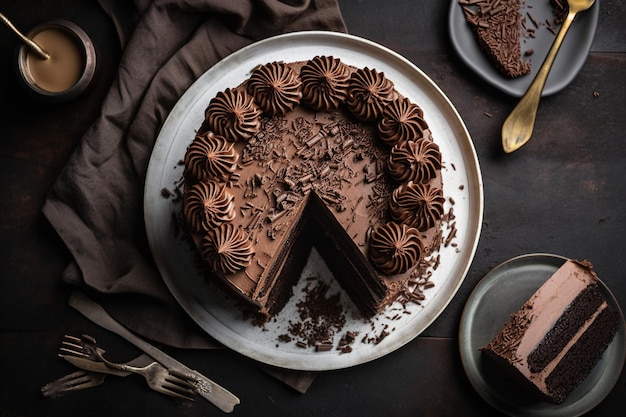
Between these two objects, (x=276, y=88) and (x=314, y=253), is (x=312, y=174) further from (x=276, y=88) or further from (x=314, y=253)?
(x=314, y=253)

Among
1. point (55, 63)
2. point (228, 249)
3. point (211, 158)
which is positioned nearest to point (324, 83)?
point (211, 158)

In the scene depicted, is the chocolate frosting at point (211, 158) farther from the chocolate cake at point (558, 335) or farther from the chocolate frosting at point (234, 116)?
the chocolate cake at point (558, 335)

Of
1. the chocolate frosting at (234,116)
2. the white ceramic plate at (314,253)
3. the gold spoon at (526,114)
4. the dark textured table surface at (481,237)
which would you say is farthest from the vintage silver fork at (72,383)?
the gold spoon at (526,114)

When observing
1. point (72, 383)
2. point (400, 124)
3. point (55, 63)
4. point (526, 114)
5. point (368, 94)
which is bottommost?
point (526, 114)

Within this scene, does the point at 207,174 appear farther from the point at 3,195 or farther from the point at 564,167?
the point at 564,167

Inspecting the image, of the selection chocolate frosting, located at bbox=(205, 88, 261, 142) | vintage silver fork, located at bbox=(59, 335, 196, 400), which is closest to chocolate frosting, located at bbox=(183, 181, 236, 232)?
chocolate frosting, located at bbox=(205, 88, 261, 142)

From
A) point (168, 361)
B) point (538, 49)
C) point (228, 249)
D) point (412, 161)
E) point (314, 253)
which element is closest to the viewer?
point (228, 249)
